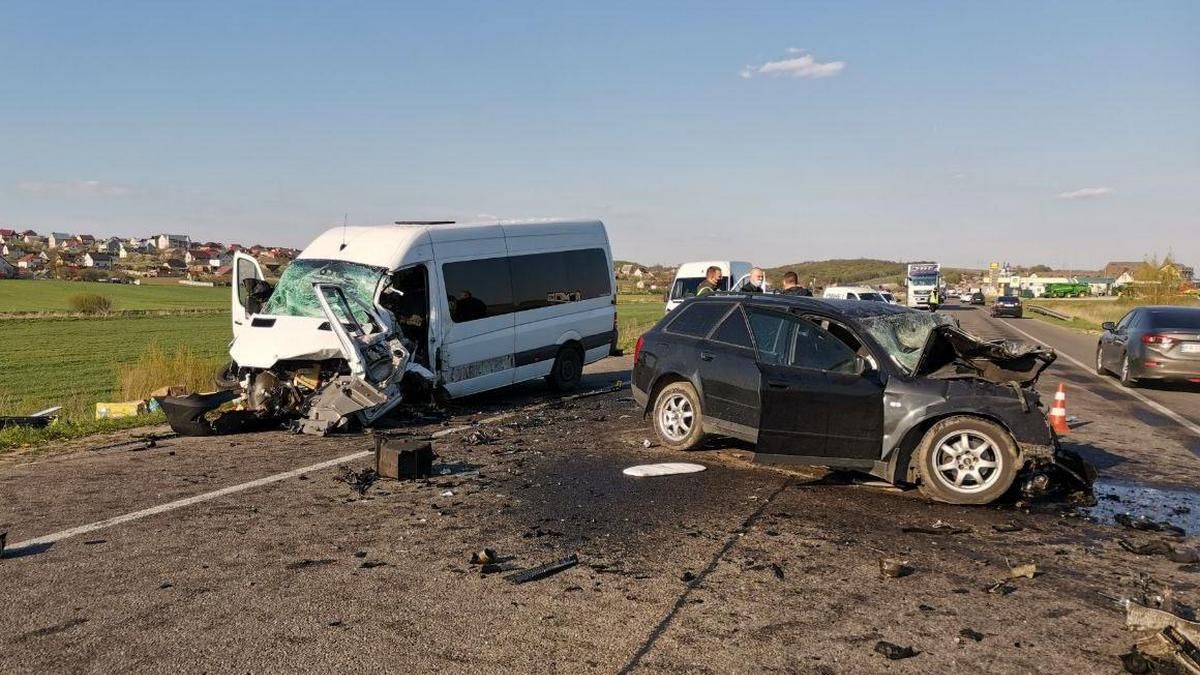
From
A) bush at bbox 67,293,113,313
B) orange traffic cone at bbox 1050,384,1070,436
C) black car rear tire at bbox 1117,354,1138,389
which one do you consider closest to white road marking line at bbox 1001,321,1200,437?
black car rear tire at bbox 1117,354,1138,389

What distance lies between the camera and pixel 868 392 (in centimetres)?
660

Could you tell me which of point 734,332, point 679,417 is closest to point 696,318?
point 734,332

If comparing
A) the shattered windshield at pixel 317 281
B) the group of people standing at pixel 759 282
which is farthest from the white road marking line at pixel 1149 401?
the shattered windshield at pixel 317 281

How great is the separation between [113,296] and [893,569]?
81.4 meters

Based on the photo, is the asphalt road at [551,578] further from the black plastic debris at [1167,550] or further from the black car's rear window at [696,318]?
the black car's rear window at [696,318]

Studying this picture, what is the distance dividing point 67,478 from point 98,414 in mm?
4213

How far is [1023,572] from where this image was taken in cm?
480

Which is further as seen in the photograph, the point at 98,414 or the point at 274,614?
the point at 98,414

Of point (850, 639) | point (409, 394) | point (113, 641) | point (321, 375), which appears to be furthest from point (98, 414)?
point (850, 639)

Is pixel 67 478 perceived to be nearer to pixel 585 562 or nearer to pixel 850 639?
pixel 585 562

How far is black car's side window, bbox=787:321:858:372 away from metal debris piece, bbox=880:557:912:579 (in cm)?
225

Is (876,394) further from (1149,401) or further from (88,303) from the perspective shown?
(88,303)

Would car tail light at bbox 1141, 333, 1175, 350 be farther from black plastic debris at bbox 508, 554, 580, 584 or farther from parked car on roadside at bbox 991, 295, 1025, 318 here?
parked car on roadside at bbox 991, 295, 1025, 318

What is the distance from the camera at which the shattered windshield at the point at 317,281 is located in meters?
10.0
